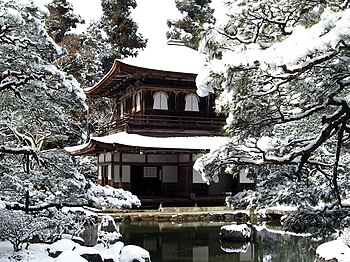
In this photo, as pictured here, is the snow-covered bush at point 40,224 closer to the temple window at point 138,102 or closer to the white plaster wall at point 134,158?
the white plaster wall at point 134,158

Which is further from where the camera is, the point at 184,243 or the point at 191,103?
the point at 191,103

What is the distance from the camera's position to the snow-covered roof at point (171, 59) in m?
20.5

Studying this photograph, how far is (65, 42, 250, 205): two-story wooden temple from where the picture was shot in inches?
772

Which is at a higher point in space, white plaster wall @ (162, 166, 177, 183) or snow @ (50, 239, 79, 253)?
white plaster wall @ (162, 166, 177, 183)

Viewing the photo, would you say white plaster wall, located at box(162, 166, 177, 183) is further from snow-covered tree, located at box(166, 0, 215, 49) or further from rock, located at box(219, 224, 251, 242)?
snow-covered tree, located at box(166, 0, 215, 49)

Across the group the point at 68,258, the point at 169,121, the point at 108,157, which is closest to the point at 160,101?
the point at 169,121

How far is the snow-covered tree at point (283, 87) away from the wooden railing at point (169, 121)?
14248 millimetres

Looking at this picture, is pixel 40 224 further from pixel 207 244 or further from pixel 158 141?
pixel 158 141

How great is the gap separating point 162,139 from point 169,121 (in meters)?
1.33

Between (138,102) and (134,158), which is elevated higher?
(138,102)

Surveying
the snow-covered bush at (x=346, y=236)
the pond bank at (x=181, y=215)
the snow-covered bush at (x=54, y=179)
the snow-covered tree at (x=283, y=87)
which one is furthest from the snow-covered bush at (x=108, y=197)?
the pond bank at (x=181, y=215)

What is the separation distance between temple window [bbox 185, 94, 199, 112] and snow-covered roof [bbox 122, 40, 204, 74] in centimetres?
138

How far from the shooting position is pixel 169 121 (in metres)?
21.1

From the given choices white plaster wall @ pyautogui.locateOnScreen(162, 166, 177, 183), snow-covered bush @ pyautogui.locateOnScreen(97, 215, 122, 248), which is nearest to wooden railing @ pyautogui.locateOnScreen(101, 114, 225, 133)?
white plaster wall @ pyautogui.locateOnScreen(162, 166, 177, 183)
